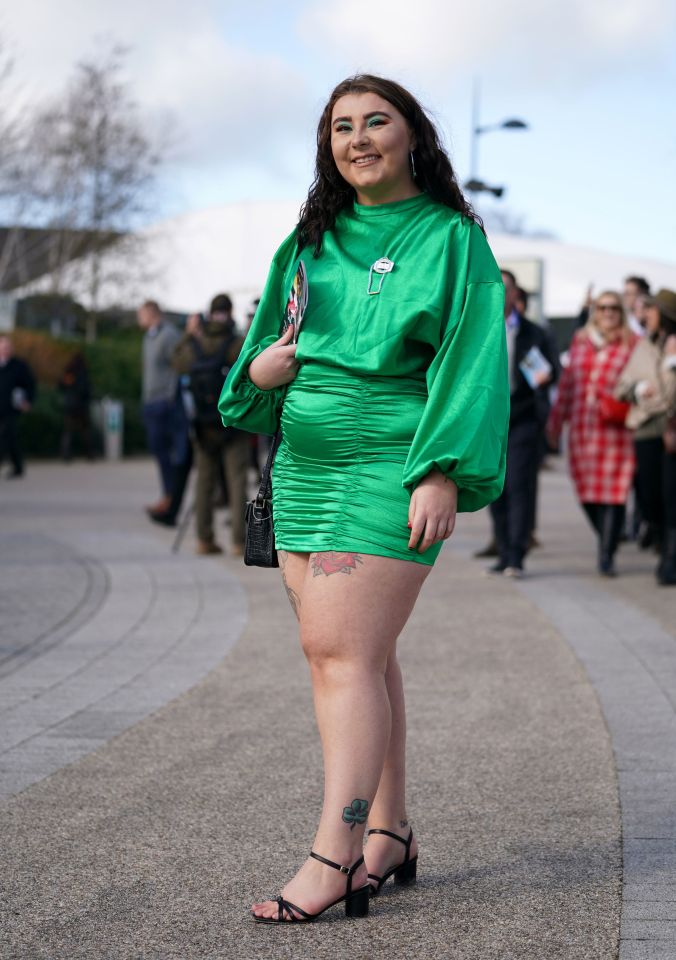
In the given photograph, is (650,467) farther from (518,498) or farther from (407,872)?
(407,872)

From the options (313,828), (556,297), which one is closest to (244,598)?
(313,828)

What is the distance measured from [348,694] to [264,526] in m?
0.47

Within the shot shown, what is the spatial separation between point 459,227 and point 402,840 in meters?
1.45

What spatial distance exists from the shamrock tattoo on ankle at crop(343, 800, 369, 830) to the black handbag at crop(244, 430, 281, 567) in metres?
0.61

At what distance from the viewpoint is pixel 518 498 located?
32.5ft

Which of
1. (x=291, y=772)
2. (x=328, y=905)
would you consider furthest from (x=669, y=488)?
(x=328, y=905)

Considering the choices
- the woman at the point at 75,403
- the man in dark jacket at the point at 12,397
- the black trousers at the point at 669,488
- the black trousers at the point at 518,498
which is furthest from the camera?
the woman at the point at 75,403

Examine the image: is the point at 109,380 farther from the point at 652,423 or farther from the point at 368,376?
the point at 368,376

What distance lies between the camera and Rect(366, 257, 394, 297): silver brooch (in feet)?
10.7

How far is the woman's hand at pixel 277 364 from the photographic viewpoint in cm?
334

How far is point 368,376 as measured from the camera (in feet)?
10.7

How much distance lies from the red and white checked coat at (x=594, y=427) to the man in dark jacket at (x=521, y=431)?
0.20 metres

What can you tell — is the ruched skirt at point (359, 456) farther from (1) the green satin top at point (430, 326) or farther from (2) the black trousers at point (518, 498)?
(2) the black trousers at point (518, 498)

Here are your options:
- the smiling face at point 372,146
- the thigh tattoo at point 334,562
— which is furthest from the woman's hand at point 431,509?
the smiling face at point 372,146
